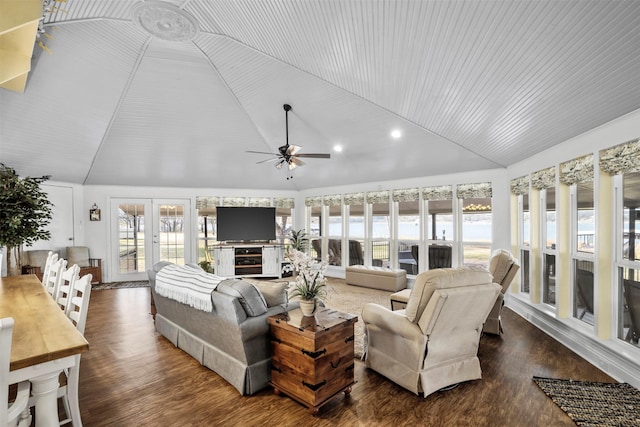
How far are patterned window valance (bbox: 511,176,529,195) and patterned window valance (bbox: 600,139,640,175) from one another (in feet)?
5.62

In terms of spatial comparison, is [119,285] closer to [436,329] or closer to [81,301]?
[81,301]

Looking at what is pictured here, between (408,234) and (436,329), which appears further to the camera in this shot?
(408,234)

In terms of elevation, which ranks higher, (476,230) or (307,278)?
(476,230)

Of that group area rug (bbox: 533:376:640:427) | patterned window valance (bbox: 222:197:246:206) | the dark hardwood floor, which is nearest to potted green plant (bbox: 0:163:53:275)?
the dark hardwood floor

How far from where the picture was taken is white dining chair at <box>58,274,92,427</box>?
2.01 m

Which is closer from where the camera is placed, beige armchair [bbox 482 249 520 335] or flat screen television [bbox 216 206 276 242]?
beige armchair [bbox 482 249 520 335]

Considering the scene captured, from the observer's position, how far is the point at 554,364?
319 cm

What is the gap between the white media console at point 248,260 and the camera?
7578 millimetres

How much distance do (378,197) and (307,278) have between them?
16.7 ft

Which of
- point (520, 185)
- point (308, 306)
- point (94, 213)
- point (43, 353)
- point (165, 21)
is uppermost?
point (165, 21)

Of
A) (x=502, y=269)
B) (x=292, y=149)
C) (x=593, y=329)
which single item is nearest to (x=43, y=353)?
(x=292, y=149)

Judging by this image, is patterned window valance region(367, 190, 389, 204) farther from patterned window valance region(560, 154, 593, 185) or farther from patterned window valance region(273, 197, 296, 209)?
patterned window valance region(560, 154, 593, 185)

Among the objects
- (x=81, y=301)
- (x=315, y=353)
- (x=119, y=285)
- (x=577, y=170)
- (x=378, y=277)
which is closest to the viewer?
(x=81, y=301)

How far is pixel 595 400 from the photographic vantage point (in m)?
2.53
